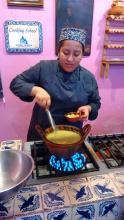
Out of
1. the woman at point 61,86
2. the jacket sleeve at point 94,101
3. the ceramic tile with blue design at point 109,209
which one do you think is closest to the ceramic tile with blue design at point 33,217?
the ceramic tile with blue design at point 109,209

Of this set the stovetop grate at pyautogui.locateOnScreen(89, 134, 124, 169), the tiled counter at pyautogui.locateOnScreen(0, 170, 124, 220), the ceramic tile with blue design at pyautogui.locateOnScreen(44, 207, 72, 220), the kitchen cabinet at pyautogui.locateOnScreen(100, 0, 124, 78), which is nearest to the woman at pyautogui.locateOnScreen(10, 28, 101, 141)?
the stovetop grate at pyautogui.locateOnScreen(89, 134, 124, 169)

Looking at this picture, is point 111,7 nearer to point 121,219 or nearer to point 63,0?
point 63,0

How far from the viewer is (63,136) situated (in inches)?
36.0

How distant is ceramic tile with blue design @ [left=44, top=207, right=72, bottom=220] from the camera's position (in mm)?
714

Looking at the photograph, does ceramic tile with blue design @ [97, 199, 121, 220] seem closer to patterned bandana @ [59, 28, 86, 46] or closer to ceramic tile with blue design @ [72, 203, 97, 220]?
ceramic tile with blue design @ [72, 203, 97, 220]

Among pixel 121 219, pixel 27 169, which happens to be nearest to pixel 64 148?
pixel 27 169

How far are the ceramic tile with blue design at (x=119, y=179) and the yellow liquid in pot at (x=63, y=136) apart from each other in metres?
0.21

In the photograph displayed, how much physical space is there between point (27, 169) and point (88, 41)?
1.42 meters

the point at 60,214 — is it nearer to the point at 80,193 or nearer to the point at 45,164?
the point at 80,193

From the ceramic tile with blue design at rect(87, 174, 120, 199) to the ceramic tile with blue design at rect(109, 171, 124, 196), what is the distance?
15 millimetres

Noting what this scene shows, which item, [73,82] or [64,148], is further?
[73,82]

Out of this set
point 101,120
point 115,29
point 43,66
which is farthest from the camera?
point 101,120

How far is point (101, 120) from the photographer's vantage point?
222cm

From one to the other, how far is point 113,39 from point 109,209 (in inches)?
61.8
